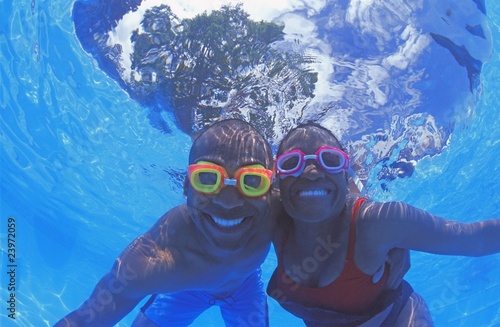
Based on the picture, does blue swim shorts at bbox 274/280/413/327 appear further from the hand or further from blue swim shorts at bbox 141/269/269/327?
blue swim shorts at bbox 141/269/269/327

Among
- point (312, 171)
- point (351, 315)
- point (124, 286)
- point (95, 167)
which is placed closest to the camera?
point (312, 171)

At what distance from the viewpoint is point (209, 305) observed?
5.98 meters

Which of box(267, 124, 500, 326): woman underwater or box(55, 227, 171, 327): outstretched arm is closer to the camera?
box(267, 124, 500, 326): woman underwater

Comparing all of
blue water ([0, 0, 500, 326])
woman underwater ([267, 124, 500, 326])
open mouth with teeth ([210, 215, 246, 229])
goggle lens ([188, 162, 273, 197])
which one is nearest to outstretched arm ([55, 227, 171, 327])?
open mouth with teeth ([210, 215, 246, 229])

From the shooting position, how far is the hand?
13.4 feet

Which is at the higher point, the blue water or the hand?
the blue water

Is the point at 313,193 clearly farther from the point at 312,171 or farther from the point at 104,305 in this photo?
the point at 104,305

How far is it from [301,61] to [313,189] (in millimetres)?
3492

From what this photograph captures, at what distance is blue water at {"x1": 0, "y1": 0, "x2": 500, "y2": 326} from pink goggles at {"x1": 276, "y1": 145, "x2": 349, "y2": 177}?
473 cm

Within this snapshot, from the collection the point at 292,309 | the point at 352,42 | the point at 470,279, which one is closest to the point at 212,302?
the point at 292,309

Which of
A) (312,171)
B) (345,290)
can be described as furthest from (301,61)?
(345,290)

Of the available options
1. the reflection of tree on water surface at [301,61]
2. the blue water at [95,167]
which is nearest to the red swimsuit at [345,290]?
the reflection of tree on water surface at [301,61]

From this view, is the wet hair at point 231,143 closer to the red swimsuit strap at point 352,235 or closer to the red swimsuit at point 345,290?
the red swimsuit strap at point 352,235

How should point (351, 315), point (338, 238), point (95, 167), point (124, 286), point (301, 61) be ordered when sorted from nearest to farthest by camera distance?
point (338, 238), point (351, 315), point (124, 286), point (301, 61), point (95, 167)
